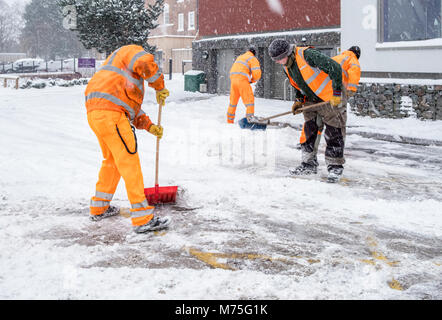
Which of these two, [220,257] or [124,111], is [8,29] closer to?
[124,111]

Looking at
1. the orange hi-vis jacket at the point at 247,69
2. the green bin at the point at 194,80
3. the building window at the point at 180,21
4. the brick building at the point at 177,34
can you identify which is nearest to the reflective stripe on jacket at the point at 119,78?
the orange hi-vis jacket at the point at 247,69

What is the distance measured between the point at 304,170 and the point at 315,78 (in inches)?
49.1

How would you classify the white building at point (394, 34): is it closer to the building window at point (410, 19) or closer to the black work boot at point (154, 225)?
the building window at point (410, 19)

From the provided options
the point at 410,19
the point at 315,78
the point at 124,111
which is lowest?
the point at 124,111

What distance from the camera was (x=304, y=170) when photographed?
676 centimetres

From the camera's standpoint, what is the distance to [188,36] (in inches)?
1699

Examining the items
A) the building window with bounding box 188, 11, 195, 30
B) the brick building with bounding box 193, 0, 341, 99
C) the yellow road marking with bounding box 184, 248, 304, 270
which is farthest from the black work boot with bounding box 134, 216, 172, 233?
the building window with bounding box 188, 11, 195, 30

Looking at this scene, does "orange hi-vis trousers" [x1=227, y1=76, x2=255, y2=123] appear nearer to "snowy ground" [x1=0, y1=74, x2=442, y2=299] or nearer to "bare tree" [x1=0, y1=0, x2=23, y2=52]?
"snowy ground" [x1=0, y1=74, x2=442, y2=299]

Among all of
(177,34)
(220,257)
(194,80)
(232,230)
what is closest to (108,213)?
(232,230)

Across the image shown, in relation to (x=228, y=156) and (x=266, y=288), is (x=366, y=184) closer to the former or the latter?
(x=228, y=156)

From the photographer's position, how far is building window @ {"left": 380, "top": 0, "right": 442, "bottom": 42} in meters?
12.2

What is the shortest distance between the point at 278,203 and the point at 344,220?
2.60 feet
